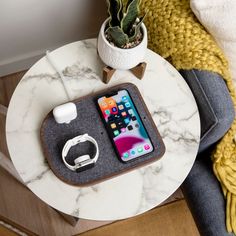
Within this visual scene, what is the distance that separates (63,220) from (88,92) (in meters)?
0.48

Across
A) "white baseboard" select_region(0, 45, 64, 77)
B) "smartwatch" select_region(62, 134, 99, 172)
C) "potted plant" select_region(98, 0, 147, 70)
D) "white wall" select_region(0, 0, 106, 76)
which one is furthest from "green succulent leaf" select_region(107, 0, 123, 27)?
"white baseboard" select_region(0, 45, 64, 77)

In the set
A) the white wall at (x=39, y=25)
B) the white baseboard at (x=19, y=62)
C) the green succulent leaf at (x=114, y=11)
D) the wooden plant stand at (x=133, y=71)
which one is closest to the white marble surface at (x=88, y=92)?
the wooden plant stand at (x=133, y=71)

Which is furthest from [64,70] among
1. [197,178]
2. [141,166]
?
[197,178]

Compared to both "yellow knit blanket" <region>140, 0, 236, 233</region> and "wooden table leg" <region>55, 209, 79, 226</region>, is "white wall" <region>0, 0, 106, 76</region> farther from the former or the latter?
"wooden table leg" <region>55, 209, 79, 226</region>

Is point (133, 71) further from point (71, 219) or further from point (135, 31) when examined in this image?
point (71, 219)

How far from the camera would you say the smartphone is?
2.53ft

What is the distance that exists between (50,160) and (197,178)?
1.22ft

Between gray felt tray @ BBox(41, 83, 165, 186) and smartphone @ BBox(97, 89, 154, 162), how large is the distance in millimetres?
11

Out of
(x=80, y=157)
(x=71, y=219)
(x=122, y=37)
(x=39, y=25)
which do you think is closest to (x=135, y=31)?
(x=122, y=37)

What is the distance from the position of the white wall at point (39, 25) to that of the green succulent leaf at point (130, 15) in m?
0.40

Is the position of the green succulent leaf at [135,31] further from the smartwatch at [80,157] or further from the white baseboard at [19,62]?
the white baseboard at [19,62]

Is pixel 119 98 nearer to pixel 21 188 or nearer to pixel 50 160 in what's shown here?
pixel 50 160

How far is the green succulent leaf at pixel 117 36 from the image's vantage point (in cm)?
74

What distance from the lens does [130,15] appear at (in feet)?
2.46
